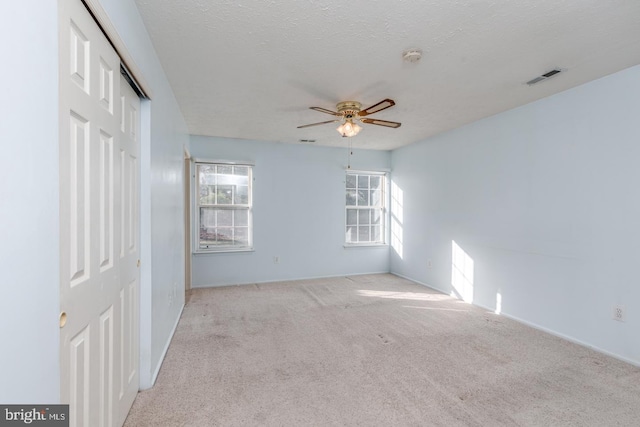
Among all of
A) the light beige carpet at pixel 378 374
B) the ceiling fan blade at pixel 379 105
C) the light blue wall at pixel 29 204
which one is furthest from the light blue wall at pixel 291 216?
the light blue wall at pixel 29 204

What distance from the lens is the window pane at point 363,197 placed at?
6078 mm

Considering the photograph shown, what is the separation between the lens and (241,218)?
17.3ft

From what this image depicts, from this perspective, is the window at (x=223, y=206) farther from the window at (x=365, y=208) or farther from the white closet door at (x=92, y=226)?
the white closet door at (x=92, y=226)

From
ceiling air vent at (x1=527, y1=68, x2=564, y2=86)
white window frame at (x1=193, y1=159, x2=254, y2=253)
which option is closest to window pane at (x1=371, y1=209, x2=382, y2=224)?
white window frame at (x1=193, y1=159, x2=254, y2=253)

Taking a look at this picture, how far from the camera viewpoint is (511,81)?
2.85 meters

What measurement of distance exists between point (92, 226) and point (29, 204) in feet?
1.57

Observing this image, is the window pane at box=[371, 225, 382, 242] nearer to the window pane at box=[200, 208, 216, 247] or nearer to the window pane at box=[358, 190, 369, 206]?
the window pane at box=[358, 190, 369, 206]

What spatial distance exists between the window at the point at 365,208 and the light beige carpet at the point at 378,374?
2381 mm

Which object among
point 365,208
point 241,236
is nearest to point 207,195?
point 241,236

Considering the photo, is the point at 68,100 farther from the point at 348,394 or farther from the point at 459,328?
the point at 459,328

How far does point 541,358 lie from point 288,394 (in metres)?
2.21

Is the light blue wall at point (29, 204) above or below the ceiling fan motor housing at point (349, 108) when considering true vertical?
below

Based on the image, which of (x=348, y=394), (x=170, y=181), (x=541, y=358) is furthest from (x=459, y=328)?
(x=170, y=181)

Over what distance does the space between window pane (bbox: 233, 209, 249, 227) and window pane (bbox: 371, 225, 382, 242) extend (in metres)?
2.52
